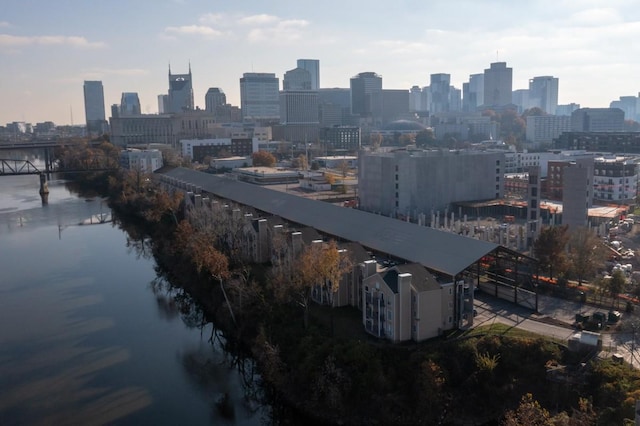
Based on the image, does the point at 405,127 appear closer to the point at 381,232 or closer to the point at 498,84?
the point at 498,84

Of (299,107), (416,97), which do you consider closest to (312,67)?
(416,97)

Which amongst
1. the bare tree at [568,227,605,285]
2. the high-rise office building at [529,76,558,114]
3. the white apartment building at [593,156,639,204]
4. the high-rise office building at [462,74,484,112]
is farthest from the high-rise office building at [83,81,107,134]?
the bare tree at [568,227,605,285]

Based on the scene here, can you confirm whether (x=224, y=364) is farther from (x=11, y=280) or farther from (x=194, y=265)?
(x=11, y=280)

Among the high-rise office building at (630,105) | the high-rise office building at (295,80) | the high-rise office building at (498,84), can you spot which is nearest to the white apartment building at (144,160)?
the high-rise office building at (295,80)

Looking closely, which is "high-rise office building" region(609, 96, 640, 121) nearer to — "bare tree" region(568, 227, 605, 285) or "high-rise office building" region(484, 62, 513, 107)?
"high-rise office building" region(484, 62, 513, 107)

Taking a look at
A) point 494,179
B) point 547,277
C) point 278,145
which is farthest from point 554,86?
point 547,277

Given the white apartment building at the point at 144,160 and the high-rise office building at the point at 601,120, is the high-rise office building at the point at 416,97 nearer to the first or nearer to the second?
the high-rise office building at the point at 601,120
